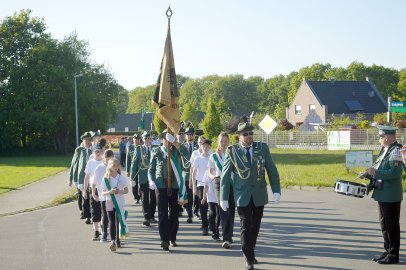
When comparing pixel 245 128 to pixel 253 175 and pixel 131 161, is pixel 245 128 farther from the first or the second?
pixel 131 161

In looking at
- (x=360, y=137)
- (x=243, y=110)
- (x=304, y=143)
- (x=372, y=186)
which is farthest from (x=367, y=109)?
(x=372, y=186)

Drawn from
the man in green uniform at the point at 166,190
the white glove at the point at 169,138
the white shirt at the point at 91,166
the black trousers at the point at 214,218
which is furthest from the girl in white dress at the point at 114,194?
the black trousers at the point at 214,218

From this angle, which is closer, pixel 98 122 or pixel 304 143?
pixel 304 143

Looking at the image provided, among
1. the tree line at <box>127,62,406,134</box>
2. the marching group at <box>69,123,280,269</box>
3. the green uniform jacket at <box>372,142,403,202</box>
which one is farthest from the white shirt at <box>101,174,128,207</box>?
the tree line at <box>127,62,406,134</box>

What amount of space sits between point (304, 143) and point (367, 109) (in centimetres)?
2640

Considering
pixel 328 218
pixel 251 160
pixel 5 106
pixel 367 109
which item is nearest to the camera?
pixel 251 160

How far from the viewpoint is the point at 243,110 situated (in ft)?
438

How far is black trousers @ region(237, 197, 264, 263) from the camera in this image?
841 cm

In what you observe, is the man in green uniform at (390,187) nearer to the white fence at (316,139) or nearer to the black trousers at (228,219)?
the black trousers at (228,219)

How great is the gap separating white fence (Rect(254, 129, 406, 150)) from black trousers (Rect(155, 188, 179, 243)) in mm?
29463

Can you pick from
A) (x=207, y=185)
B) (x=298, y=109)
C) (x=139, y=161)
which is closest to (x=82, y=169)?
(x=139, y=161)

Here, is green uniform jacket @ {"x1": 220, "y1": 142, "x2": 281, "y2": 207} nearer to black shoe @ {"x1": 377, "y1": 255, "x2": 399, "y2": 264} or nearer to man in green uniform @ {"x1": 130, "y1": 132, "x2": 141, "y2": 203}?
black shoe @ {"x1": 377, "y1": 255, "x2": 399, "y2": 264}

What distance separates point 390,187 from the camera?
8.73m

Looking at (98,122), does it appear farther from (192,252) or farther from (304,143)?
(192,252)
